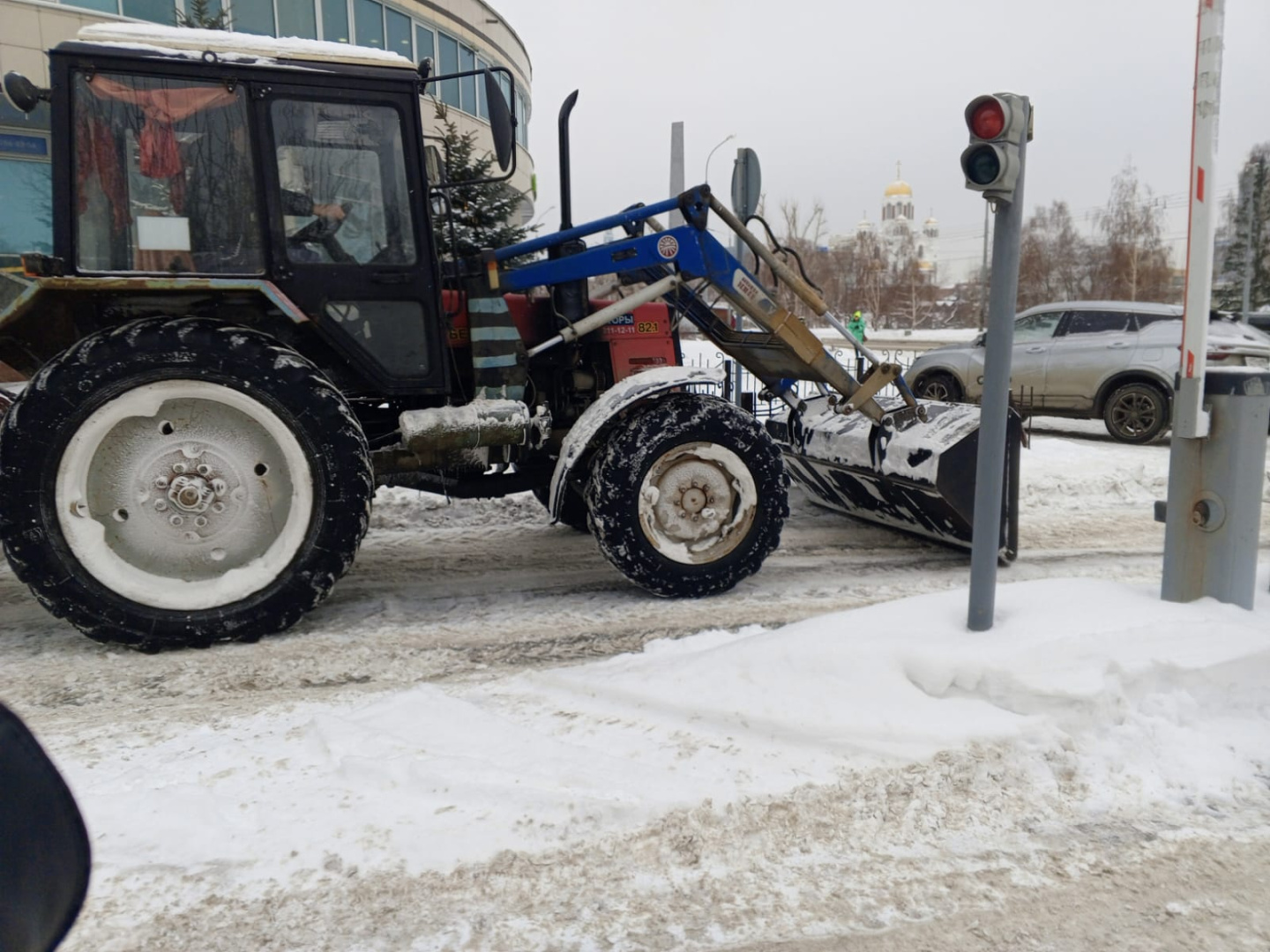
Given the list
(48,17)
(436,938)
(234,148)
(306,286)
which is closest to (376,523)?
(306,286)

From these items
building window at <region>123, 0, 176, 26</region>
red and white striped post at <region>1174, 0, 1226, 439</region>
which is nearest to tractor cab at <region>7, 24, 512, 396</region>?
red and white striped post at <region>1174, 0, 1226, 439</region>

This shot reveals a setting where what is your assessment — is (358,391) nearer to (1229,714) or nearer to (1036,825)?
(1036,825)

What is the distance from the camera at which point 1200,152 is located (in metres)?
3.43

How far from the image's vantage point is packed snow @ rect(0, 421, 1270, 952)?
2281mm

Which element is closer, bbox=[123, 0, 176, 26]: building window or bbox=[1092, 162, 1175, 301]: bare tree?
bbox=[123, 0, 176, 26]: building window

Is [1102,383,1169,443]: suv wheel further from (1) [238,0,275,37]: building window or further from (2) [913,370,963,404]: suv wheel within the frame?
(1) [238,0,275,37]: building window

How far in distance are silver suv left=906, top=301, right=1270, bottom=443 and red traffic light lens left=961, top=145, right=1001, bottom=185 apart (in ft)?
26.3

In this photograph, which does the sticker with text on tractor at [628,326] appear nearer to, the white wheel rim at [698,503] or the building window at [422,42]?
the white wheel rim at [698,503]

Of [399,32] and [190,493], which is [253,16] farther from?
[190,493]

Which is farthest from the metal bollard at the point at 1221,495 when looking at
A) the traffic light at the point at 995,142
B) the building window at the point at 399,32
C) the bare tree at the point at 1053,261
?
the bare tree at the point at 1053,261

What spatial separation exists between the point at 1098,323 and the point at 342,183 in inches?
399

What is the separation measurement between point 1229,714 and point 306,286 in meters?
4.09

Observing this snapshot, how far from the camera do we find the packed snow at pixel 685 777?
2281mm

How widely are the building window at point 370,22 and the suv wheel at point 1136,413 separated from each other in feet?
57.6
